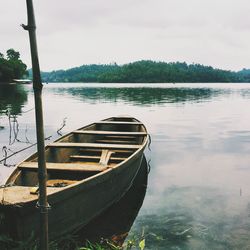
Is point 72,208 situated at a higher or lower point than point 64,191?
lower

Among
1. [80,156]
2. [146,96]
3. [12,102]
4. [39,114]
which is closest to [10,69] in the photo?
[146,96]

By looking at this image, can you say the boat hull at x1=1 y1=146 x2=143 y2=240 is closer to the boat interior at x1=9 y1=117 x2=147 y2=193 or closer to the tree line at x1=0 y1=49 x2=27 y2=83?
the boat interior at x1=9 y1=117 x2=147 y2=193

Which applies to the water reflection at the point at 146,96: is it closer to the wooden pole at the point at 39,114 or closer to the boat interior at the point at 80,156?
the boat interior at the point at 80,156

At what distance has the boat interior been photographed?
7.82m

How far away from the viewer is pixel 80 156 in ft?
35.1

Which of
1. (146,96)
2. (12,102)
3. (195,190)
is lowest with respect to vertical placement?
(195,190)

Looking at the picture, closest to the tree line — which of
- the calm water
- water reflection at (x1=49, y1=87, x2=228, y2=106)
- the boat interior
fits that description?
water reflection at (x1=49, y1=87, x2=228, y2=106)

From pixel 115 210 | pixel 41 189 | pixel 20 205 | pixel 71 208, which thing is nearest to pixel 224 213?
pixel 115 210

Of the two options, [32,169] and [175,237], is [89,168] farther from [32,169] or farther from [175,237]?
[175,237]

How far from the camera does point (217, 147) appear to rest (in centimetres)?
1698

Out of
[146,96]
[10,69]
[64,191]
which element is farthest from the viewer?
[10,69]

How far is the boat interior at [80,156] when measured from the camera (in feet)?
25.6

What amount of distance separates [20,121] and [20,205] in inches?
881

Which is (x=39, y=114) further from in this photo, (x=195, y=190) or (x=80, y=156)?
(x=195, y=190)
